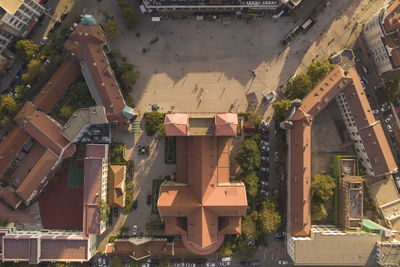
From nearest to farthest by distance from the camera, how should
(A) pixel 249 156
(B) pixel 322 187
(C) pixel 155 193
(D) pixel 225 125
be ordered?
(D) pixel 225 125
(B) pixel 322 187
(A) pixel 249 156
(C) pixel 155 193

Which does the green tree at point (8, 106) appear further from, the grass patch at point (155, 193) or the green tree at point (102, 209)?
the grass patch at point (155, 193)

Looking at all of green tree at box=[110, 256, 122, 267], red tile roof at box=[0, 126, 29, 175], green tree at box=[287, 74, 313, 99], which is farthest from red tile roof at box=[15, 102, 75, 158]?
green tree at box=[287, 74, 313, 99]

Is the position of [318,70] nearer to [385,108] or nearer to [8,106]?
[385,108]

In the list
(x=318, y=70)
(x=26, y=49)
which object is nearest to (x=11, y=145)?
(x=26, y=49)

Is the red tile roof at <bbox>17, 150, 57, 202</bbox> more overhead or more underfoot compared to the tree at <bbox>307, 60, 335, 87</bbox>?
more underfoot

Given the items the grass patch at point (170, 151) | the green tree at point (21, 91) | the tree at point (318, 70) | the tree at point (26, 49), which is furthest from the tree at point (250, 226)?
the tree at point (26, 49)

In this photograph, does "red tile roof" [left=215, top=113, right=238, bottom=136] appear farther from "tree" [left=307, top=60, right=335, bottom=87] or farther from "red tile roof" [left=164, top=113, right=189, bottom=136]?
"tree" [left=307, top=60, right=335, bottom=87]
